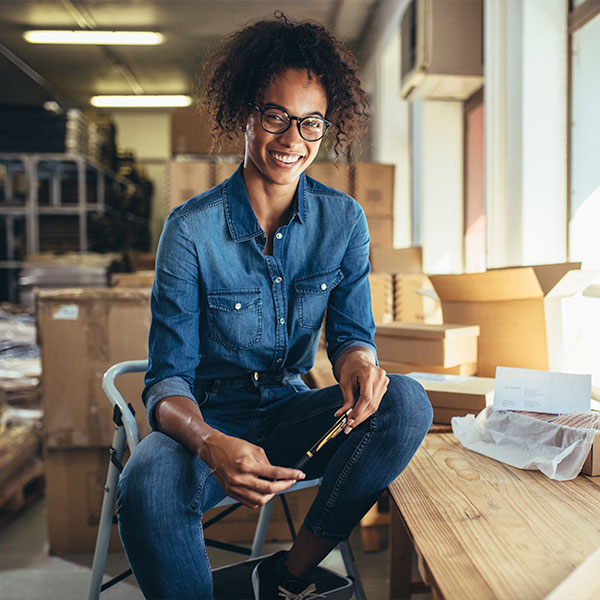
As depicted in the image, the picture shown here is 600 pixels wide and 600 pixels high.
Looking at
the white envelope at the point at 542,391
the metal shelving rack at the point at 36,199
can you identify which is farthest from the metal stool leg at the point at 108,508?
the metal shelving rack at the point at 36,199

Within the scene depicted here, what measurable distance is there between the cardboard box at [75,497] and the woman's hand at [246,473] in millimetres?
1301

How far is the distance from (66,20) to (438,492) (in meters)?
5.63

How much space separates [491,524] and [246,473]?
384mm

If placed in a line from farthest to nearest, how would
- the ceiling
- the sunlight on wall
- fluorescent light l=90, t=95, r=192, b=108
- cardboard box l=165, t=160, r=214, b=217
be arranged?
fluorescent light l=90, t=95, r=192, b=108 → the ceiling → cardboard box l=165, t=160, r=214, b=217 → the sunlight on wall

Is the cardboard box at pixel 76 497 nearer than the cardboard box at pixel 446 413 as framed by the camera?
No

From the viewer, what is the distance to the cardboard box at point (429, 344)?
165 cm

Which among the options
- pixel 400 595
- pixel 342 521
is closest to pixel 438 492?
pixel 342 521

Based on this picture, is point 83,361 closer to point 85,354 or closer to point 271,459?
point 85,354

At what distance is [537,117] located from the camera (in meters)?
1.99

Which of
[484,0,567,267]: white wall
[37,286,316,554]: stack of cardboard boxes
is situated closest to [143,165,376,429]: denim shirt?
[37,286,316,554]: stack of cardboard boxes

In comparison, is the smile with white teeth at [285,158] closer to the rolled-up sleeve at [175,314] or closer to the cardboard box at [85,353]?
the rolled-up sleeve at [175,314]

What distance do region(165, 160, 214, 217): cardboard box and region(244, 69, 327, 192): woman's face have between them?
227cm

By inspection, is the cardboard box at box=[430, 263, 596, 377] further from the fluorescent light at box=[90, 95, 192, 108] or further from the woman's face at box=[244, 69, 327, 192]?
the fluorescent light at box=[90, 95, 192, 108]

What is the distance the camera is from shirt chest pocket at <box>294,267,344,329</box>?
50.3 inches
